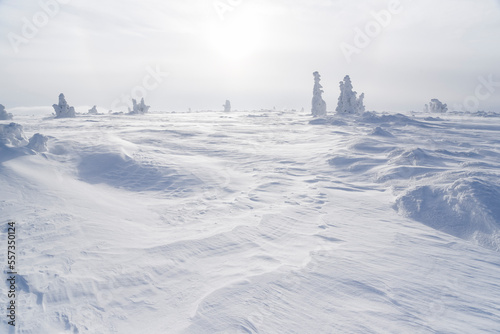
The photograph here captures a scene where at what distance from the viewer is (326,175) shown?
30.3 ft

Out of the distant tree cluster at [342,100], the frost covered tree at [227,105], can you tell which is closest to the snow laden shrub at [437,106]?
the distant tree cluster at [342,100]

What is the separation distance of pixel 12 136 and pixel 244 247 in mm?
7961

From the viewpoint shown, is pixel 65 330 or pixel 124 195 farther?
pixel 124 195

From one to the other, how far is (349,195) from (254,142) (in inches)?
318

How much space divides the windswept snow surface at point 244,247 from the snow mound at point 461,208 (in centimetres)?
3

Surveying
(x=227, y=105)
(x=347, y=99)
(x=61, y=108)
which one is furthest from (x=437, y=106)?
(x=61, y=108)

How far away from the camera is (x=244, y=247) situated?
4.63m

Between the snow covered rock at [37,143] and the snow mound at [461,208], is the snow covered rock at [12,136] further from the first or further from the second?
the snow mound at [461,208]

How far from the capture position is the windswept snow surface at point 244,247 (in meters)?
3.16

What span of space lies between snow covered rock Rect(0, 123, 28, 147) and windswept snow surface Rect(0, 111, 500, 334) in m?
0.80

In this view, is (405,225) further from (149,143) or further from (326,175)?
(149,143)

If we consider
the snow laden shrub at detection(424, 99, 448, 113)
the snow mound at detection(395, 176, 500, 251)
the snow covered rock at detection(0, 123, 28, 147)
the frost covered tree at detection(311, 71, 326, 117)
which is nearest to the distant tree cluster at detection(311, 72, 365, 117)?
the frost covered tree at detection(311, 71, 326, 117)

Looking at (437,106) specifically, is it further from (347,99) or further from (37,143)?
(37,143)

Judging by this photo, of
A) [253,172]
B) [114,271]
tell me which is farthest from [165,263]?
[253,172]
